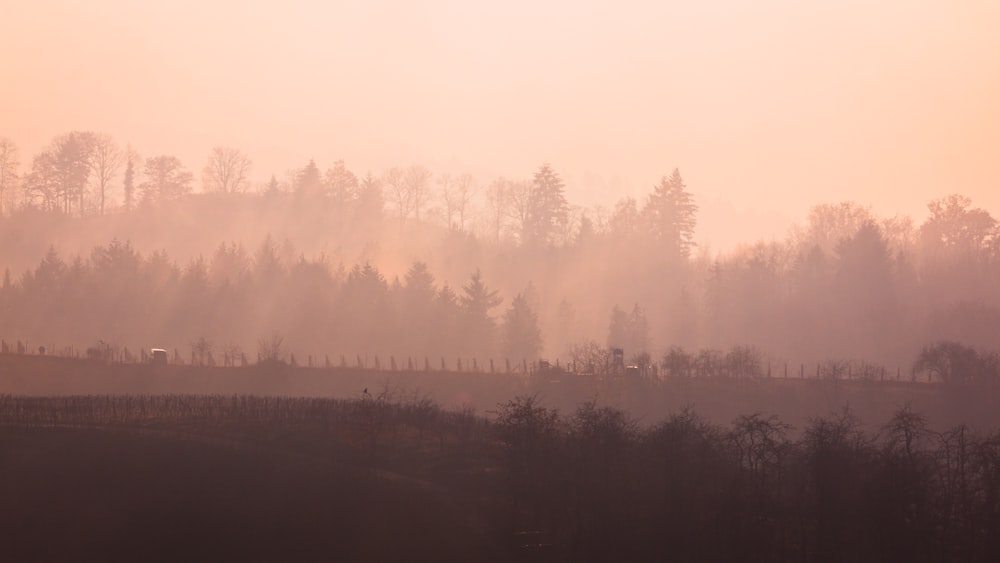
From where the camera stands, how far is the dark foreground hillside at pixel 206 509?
Result: 4609 cm

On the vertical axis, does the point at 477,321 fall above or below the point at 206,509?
above

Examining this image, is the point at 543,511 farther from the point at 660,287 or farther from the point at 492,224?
the point at 492,224

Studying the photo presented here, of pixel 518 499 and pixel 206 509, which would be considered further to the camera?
pixel 518 499

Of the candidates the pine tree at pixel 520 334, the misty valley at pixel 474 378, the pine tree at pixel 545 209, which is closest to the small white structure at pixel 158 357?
the misty valley at pixel 474 378

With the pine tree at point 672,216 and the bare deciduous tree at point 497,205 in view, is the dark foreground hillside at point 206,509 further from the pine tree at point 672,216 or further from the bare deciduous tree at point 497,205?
the bare deciduous tree at point 497,205

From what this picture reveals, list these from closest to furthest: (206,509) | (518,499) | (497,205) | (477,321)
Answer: (206,509) → (518,499) → (477,321) → (497,205)

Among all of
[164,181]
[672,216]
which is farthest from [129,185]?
[672,216]

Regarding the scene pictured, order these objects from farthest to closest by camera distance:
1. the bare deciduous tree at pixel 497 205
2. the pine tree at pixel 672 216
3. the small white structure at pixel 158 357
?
the bare deciduous tree at pixel 497 205, the pine tree at pixel 672 216, the small white structure at pixel 158 357

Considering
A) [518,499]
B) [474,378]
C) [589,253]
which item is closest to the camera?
[518,499]

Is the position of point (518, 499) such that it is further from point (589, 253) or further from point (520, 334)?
point (589, 253)

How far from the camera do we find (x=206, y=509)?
51438 mm

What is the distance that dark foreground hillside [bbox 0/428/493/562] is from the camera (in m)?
46.1

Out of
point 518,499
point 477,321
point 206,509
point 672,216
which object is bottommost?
point 206,509

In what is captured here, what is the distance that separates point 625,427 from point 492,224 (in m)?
113
